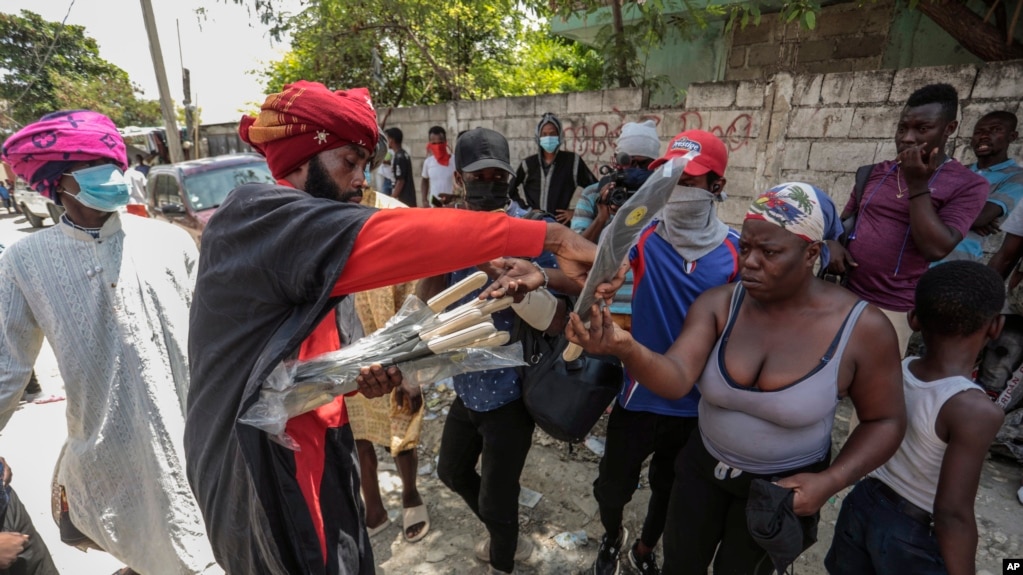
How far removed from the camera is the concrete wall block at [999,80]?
3.08m

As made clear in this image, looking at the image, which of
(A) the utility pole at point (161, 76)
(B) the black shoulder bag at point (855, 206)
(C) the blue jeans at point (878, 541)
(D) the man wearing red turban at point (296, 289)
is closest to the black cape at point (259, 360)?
(D) the man wearing red turban at point (296, 289)

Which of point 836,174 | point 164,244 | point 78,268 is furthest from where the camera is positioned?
point 836,174

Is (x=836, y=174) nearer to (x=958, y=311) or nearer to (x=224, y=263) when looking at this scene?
(x=958, y=311)

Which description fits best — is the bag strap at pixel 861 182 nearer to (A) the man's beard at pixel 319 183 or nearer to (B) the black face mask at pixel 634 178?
(B) the black face mask at pixel 634 178

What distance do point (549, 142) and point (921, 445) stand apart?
12.4ft

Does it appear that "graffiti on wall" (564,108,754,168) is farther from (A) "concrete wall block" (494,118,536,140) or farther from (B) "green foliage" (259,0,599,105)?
(B) "green foliage" (259,0,599,105)

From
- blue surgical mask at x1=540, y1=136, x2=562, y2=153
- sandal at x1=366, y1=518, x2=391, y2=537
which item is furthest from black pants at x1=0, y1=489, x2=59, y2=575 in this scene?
blue surgical mask at x1=540, y1=136, x2=562, y2=153

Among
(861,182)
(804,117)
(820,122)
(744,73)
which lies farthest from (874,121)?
(744,73)

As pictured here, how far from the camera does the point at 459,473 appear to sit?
2363mm

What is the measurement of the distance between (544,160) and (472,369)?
3757 mm

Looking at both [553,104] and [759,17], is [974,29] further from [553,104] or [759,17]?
[553,104]

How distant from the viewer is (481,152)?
88.4 inches

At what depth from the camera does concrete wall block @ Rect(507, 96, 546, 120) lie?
6.19 m

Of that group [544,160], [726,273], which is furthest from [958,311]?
[544,160]
